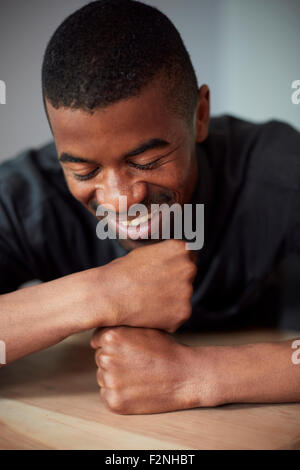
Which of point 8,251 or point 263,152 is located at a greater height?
point 263,152

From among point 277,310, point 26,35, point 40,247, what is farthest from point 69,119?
point 26,35

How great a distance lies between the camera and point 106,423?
512 millimetres

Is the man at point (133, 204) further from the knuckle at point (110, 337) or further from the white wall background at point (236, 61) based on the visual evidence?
the white wall background at point (236, 61)

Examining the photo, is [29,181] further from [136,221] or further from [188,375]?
[188,375]

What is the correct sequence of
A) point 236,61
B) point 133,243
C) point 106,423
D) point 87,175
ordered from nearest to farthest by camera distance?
point 106,423
point 87,175
point 133,243
point 236,61

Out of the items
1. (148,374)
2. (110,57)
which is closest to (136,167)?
(110,57)

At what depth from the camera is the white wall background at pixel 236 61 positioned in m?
1.24

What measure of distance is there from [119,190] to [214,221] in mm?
251

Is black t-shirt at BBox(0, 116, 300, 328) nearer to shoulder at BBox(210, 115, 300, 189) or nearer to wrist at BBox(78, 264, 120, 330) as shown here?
shoulder at BBox(210, 115, 300, 189)

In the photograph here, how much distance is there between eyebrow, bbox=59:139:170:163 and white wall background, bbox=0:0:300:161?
63cm

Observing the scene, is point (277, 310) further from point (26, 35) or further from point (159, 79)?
point (26, 35)

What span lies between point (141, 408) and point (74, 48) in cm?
38

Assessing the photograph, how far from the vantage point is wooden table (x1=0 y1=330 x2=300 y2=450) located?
18.5 inches

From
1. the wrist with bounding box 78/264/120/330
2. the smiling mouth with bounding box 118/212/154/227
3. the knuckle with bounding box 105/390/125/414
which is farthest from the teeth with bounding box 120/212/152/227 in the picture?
the knuckle with bounding box 105/390/125/414
